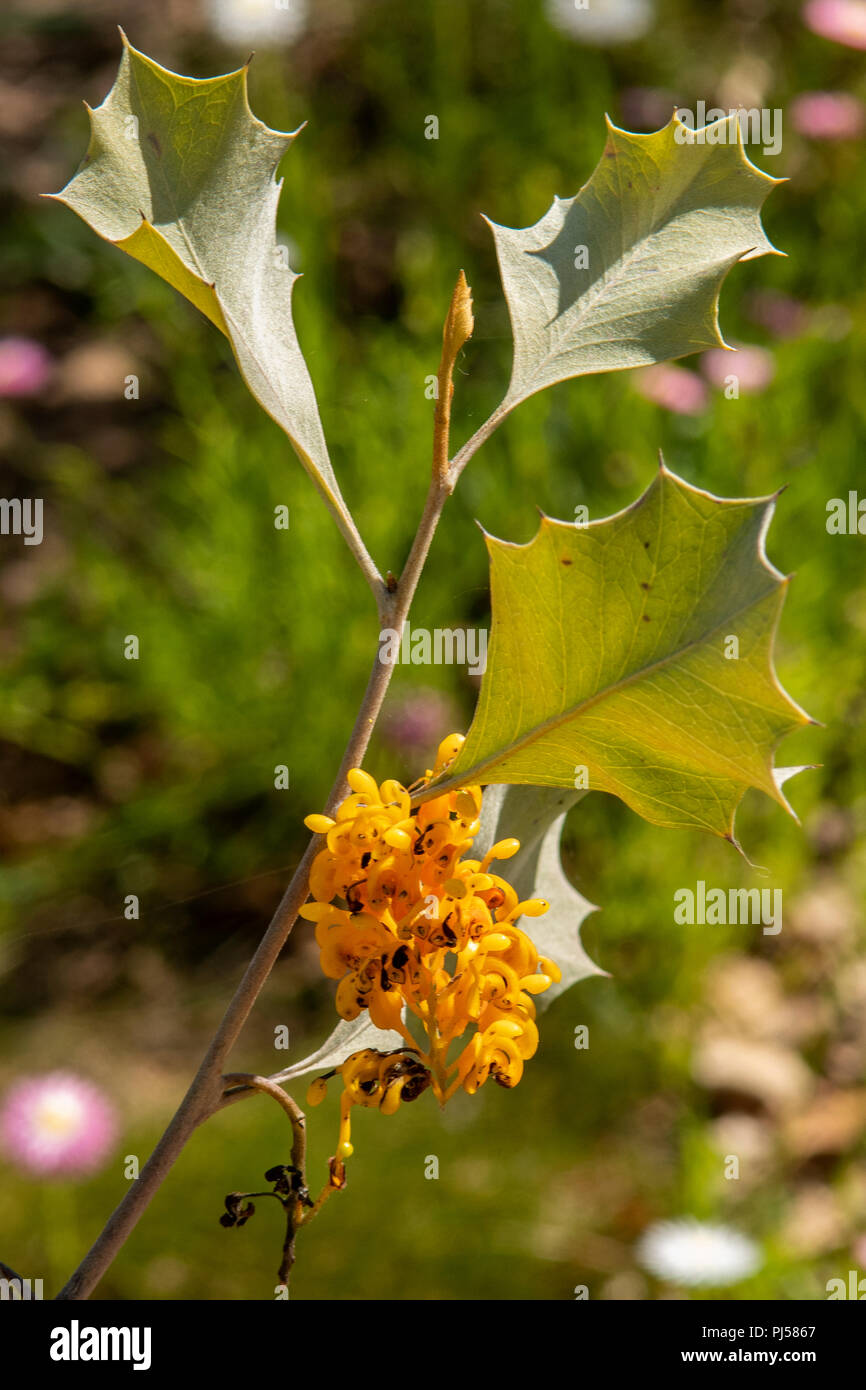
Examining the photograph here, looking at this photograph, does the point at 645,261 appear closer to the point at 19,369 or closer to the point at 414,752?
the point at 414,752

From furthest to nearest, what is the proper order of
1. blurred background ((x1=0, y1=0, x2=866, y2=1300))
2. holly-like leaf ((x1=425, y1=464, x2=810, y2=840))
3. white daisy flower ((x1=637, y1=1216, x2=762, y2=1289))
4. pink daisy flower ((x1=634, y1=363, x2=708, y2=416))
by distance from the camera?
pink daisy flower ((x1=634, y1=363, x2=708, y2=416)), blurred background ((x1=0, y1=0, x2=866, y2=1300)), white daisy flower ((x1=637, y1=1216, x2=762, y2=1289)), holly-like leaf ((x1=425, y1=464, x2=810, y2=840))

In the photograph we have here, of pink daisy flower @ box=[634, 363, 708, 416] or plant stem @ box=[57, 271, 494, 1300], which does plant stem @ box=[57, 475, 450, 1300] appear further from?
pink daisy flower @ box=[634, 363, 708, 416]

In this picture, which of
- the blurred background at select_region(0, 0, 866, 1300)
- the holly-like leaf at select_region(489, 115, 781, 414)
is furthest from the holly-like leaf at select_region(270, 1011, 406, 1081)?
the blurred background at select_region(0, 0, 866, 1300)

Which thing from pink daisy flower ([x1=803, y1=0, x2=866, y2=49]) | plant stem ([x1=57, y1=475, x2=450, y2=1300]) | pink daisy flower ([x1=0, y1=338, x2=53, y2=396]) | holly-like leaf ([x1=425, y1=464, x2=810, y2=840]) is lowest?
plant stem ([x1=57, y1=475, x2=450, y2=1300])

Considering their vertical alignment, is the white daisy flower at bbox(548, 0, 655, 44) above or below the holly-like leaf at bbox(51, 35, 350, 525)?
above

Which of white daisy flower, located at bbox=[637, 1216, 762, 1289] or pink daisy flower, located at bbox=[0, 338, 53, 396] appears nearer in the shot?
white daisy flower, located at bbox=[637, 1216, 762, 1289]

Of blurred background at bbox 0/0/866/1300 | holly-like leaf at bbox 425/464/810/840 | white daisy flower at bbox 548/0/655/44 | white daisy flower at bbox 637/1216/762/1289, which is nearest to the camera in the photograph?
holly-like leaf at bbox 425/464/810/840

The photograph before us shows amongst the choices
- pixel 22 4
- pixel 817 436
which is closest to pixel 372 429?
pixel 817 436

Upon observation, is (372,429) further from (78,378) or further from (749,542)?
(749,542)
